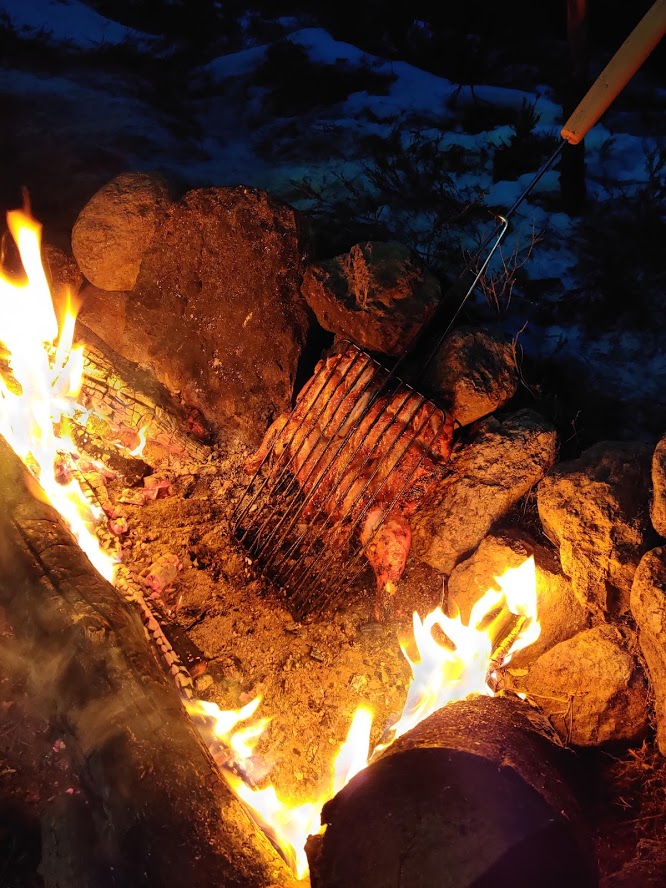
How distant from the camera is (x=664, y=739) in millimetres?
2221

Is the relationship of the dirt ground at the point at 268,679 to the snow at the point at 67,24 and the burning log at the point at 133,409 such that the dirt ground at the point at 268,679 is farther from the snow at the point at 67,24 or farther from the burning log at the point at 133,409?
the snow at the point at 67,24

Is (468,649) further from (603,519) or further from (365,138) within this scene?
(365,138)

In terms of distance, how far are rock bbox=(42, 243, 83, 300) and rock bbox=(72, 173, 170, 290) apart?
14 centimetres

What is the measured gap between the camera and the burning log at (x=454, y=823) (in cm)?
152

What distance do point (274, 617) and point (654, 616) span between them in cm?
186

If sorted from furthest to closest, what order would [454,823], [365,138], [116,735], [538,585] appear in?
[365,138]
[538,585]
[116,735]
[454,823]

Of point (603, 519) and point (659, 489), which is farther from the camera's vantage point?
point (603, 519)

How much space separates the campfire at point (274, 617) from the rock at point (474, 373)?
0.03m

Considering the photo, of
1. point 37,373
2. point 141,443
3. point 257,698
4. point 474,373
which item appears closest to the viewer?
point 257,698

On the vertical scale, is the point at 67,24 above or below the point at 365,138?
below

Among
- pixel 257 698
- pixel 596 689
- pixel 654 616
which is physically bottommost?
pixel 257 698

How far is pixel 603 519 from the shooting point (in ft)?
8.38

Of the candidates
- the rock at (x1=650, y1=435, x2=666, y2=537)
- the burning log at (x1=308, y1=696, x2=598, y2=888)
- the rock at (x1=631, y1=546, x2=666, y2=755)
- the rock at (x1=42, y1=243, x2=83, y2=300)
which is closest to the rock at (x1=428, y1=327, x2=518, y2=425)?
the rock at (x1=650, y1=435, x2=666, y2=537)

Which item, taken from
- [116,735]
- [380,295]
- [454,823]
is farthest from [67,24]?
[454,823]
